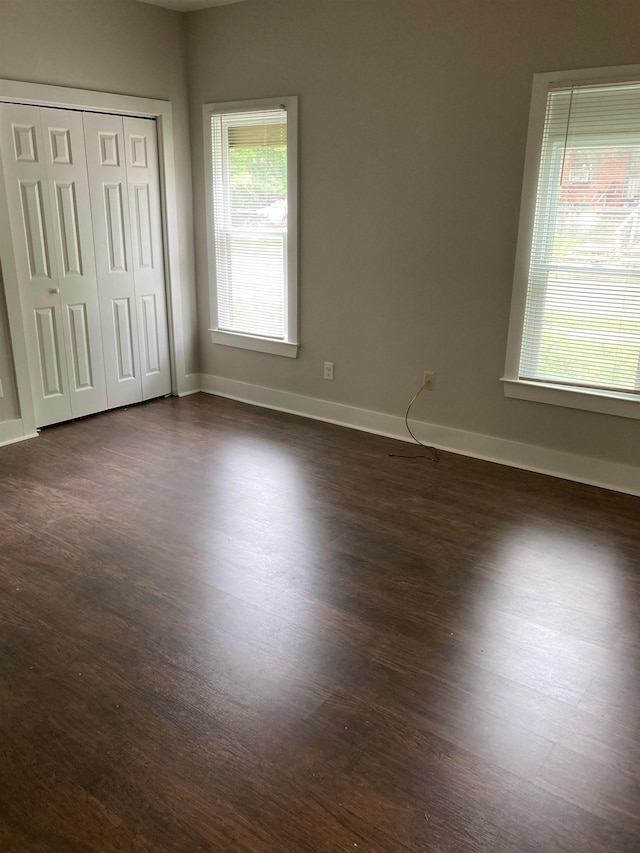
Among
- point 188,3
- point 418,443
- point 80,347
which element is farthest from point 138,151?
point 418,443

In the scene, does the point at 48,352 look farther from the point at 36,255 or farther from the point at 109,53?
the point at 109,53

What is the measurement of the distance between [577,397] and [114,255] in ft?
10.2

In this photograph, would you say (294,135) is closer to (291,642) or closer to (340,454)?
(340,454)

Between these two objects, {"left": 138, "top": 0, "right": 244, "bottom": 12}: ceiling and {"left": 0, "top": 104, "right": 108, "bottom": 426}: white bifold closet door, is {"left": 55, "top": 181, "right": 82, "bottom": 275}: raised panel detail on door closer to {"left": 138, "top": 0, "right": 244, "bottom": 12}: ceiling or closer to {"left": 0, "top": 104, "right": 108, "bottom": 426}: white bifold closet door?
{"left": 0, "top": 104, "right": 108, "bottom": 426}: white bifold closet door

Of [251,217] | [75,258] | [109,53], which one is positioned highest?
[109,53]

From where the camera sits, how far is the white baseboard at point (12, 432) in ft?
13.4

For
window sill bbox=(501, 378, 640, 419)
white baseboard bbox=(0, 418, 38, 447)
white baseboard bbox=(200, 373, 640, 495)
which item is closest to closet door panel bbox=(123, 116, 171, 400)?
white baseboard bbox=(200, 373, 640, 495)

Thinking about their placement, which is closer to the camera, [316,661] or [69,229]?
[316,661]

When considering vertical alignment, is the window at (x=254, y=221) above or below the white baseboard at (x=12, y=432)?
above

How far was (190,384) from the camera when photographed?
533cm

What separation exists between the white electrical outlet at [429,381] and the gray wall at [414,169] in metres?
0.05

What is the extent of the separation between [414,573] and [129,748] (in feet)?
Answer: 4.35

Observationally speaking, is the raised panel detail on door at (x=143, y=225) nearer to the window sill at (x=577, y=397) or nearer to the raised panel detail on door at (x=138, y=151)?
the raised panel detail on door at (x=138, y=151)

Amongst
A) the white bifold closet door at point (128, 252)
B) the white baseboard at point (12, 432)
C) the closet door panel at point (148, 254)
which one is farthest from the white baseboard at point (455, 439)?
the white baseboard at point (12, 432)
